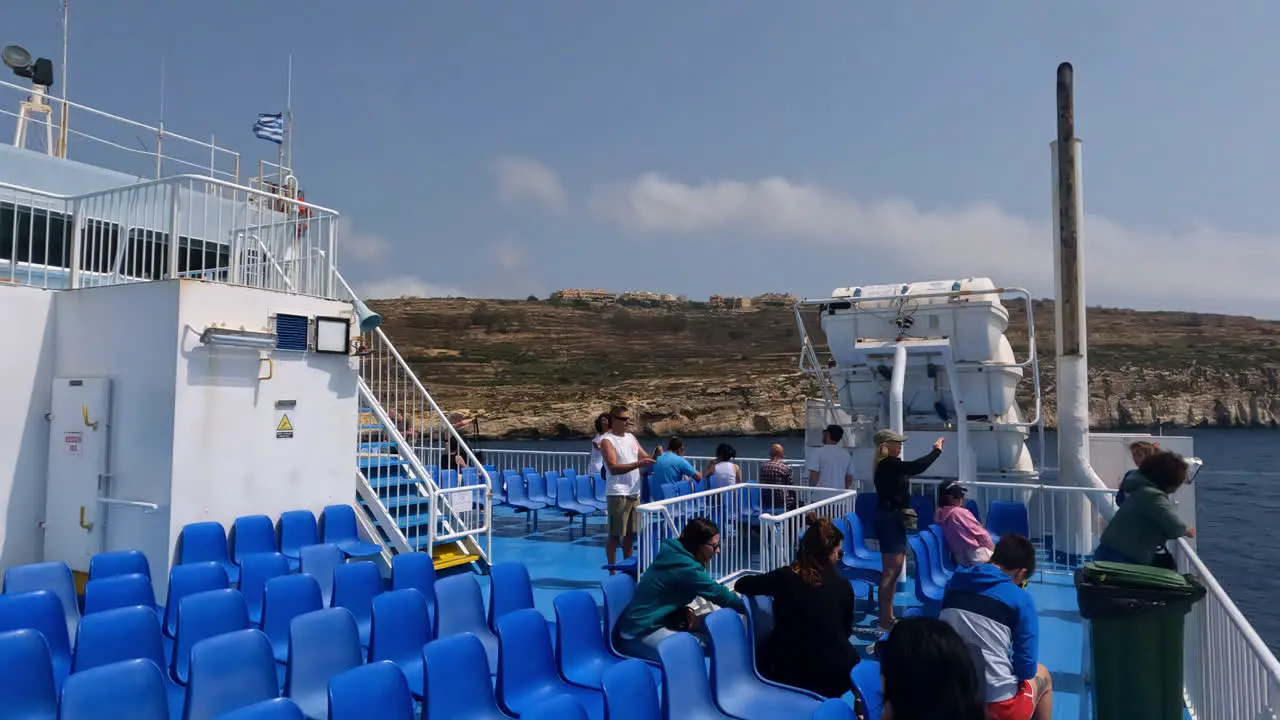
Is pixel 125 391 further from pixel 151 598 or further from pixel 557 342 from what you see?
pixel 557 342

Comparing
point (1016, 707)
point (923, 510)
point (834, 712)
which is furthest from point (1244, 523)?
point (834, 712)

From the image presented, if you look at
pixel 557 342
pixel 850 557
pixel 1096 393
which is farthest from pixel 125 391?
pixel 1096 393

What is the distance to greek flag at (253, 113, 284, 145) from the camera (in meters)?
12.9

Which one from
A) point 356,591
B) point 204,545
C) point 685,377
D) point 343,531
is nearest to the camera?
point 356,591

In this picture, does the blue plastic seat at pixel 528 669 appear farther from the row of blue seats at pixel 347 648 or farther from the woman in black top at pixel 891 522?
the woman in black top at pixel 891 522

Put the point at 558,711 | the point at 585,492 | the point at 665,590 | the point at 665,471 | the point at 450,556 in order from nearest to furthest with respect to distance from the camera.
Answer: the point at 558,711
the point at 665,590
the point at 450,556
the point at 665,471
the point at 585,492

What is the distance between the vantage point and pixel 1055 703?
4906 millimetres

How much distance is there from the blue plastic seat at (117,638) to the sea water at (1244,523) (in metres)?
12.3

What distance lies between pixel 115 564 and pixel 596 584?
14.0 feet

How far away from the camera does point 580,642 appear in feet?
14.1

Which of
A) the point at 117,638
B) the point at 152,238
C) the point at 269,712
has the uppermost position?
the point at 152,238

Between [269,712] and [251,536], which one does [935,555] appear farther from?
[251,536]

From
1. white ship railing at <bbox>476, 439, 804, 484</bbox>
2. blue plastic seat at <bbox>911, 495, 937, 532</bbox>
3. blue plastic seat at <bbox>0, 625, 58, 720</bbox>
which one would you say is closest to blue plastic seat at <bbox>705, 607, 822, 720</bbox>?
blue plastic seat at <bbox>0, 625, 58, 720</bbox>

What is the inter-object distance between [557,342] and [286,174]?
58.1 m
